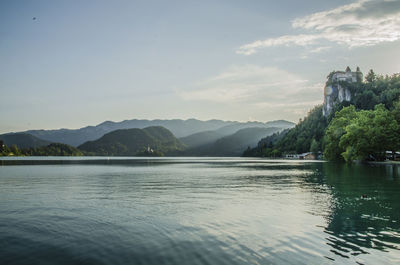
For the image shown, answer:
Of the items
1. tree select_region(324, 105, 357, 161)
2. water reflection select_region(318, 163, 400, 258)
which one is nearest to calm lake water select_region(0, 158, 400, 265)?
water reflection select_region(318, 163, 400, 258)

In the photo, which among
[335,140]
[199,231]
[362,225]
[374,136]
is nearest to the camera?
[199,231]

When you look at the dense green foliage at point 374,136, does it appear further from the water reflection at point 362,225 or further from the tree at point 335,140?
the water reflection at point 362,225

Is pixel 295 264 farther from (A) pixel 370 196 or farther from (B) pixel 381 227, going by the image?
(A) pixel 370 196

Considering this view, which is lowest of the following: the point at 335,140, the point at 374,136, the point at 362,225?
the point at 362,225

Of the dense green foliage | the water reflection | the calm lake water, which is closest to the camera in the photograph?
the calm lake water

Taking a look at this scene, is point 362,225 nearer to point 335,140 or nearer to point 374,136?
point 374,136

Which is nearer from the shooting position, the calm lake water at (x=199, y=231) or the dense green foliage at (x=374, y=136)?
the calm lake water at (x=199, y=231)

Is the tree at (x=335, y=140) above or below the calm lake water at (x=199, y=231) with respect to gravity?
above

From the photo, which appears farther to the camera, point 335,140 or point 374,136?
point 335,140

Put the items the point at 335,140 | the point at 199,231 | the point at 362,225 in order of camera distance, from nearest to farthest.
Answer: the point at 199,231, the point at 362,225, the point at 335,140

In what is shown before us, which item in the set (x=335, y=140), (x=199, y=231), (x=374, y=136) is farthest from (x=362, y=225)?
(x=335, y=140)

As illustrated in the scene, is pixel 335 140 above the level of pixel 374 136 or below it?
below

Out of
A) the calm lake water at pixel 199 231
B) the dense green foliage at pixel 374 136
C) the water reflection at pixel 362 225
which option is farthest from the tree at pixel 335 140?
the calm lake water at pixel 199 231

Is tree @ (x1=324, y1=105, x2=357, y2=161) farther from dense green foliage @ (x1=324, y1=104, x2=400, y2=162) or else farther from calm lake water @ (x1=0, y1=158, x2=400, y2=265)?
calm lake water @ (x1=0, y1=158, x2=400, y2=265)
